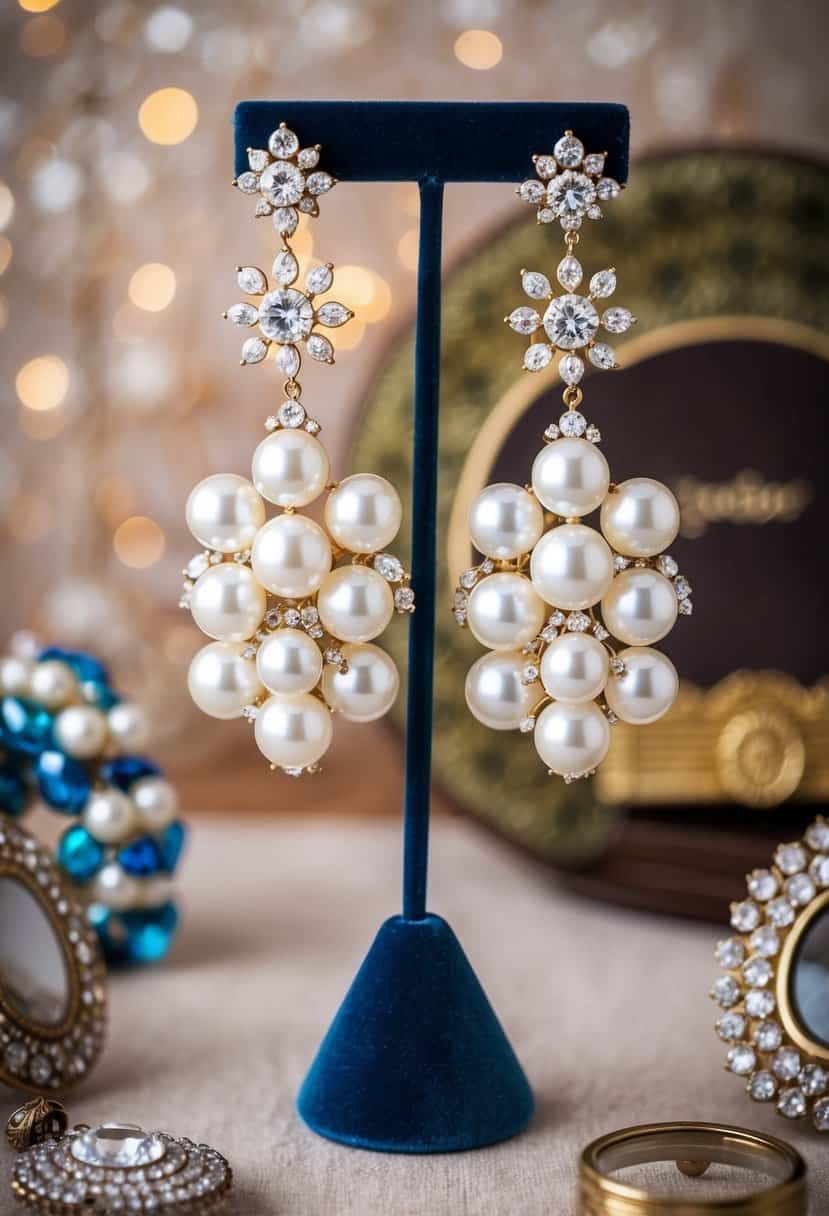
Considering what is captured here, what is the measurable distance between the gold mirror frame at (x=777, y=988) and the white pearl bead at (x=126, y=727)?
36 centimetres

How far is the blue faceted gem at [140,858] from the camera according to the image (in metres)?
0.77

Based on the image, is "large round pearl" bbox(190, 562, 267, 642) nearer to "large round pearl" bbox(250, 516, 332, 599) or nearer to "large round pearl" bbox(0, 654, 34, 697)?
"large round pearl" bbox(250, 516, 332, 599)

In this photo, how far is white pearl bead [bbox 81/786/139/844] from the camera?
77cm

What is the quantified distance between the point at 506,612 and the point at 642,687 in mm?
64

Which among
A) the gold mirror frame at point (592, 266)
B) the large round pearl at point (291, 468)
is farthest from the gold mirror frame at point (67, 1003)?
the gold mirror frame at point (592, 266)

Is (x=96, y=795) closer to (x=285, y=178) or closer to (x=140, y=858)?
(x=140, y=858)

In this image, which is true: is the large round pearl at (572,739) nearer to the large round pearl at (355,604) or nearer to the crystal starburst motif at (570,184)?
the large round pearl at (355,604)

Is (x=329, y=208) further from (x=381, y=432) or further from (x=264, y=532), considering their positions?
(x=264, y=532)

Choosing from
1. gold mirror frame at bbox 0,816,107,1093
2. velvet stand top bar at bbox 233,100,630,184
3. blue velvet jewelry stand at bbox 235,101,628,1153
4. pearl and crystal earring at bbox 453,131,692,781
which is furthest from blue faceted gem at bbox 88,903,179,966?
velvet stand top bar at bbox 233,100,630,184

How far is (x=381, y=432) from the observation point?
3.10 ft

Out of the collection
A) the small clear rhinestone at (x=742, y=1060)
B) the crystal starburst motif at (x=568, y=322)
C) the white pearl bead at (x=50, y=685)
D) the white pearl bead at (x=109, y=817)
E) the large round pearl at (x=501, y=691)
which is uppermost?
the crystal starburst motif at (x=568, y=322)

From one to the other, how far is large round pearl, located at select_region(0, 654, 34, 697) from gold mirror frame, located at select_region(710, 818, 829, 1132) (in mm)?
414

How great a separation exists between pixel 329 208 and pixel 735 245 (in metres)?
0.37

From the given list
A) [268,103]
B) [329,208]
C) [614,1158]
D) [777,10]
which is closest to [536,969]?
[614,1158]
